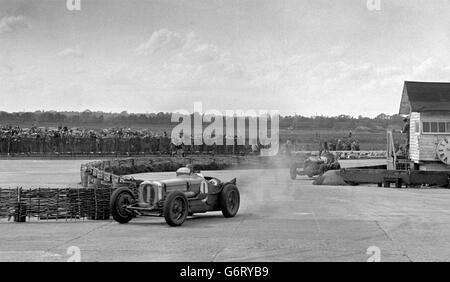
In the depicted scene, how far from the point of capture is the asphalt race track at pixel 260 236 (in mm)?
13289

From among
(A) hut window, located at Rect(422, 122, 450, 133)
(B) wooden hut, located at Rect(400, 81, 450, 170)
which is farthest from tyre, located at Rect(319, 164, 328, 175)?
(A) hut window, located at Rect(422, 122, 450, 133)

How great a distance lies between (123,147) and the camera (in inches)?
3127

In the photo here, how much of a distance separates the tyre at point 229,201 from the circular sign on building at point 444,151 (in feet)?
69.4

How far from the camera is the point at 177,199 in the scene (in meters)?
17.6

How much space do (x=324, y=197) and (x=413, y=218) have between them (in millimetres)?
8061

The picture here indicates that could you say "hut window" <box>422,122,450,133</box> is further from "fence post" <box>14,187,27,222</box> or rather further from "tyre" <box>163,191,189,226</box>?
"fence post" <box>14,187,27,222</box>

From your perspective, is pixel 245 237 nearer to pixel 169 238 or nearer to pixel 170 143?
pixel 169 238

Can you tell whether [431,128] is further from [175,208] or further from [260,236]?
[260,236]

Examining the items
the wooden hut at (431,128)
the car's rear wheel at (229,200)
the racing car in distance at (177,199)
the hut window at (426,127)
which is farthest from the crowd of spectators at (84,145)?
the racing car in distance at (177,199)

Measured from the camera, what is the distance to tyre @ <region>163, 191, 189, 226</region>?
17.3m

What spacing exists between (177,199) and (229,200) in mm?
2555

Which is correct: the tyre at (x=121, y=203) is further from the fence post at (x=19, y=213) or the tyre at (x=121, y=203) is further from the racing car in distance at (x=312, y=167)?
the racing car in distance at (x=312, y=167)

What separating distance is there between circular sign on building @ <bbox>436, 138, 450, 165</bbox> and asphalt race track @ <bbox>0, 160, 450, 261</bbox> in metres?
14.0
